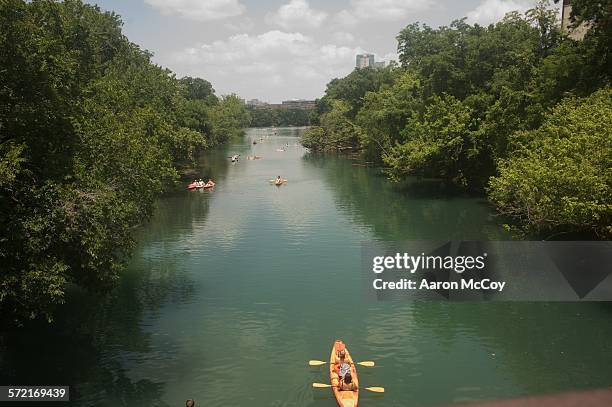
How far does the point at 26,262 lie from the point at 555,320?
1925 cm

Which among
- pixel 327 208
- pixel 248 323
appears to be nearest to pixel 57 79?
pixel 248 323

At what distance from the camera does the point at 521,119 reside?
37750mm

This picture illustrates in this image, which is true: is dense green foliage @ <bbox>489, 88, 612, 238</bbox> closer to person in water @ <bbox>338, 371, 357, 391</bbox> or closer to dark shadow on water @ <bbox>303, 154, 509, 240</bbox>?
dark shadow on water @ <bbox>303, 154, 509, 240</bbox>

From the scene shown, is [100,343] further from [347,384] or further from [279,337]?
[347,384]

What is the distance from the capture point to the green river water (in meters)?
16.3

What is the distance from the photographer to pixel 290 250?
31234 millimetres

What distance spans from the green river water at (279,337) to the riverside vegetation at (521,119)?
499cm

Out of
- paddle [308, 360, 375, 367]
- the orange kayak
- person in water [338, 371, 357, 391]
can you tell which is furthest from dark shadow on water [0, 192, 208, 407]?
person in water [338, 371, 357, 391]

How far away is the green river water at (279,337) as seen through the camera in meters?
16.3

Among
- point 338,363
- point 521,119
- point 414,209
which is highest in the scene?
point 521,119

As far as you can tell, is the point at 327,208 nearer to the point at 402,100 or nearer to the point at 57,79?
the point at 402,100

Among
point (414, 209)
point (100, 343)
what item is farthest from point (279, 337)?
point (414, 209)

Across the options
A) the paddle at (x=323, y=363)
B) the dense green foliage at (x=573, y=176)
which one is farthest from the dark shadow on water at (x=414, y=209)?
the paddle at (x=323, y=363)

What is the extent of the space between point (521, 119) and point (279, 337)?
Result: 26.8 meters
